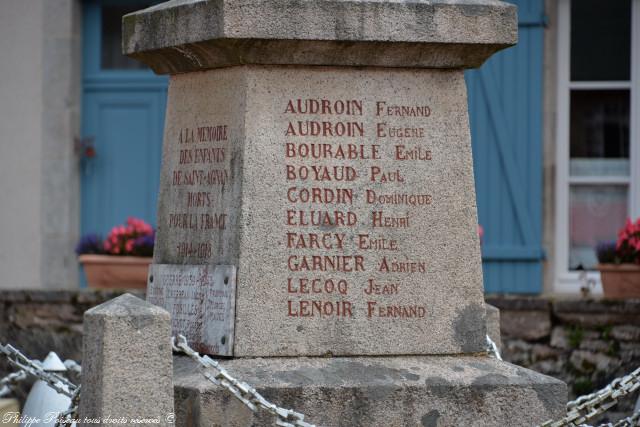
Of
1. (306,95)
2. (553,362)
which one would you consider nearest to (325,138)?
(306,95)

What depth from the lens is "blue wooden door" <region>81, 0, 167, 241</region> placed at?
11867mm

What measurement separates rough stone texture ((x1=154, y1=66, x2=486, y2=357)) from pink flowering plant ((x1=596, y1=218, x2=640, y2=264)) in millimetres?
4349

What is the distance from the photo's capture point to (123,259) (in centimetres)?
1041

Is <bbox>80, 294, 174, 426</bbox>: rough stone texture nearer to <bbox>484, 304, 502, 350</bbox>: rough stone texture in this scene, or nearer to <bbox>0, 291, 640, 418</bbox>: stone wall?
<bbox>484, 304, 502, 350</bbox>: rough stone texture

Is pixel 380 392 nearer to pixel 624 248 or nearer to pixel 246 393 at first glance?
pixel 246 393

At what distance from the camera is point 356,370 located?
207 inches

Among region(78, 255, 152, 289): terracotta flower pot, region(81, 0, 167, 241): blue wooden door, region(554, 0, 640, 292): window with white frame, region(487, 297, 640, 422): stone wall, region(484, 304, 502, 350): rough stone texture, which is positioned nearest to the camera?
region(484, 304, 502, 350): rough stone texture

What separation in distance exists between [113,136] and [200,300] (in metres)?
6.60

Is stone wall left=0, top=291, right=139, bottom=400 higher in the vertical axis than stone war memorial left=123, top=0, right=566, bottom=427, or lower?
lower

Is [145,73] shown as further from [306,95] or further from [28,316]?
[306,95]

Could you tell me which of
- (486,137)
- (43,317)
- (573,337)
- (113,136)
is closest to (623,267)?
(573,337)

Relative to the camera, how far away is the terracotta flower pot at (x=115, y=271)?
34.0 ft

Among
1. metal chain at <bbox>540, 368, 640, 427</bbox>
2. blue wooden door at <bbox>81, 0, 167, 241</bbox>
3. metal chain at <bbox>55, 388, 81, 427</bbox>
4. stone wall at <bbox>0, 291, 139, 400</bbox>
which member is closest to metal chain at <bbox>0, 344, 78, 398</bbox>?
metal chain at <bbox>55, 388, 81, 427</bbox>

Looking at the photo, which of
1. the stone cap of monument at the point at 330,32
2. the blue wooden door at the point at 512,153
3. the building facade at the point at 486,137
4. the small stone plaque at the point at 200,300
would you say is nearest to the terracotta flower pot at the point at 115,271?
the building facade at the point at 486,137
